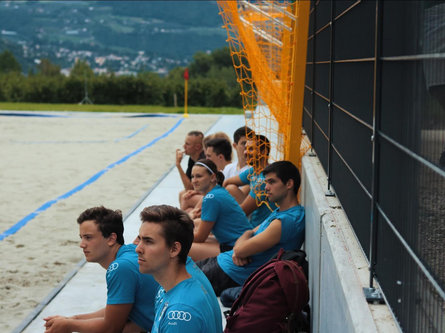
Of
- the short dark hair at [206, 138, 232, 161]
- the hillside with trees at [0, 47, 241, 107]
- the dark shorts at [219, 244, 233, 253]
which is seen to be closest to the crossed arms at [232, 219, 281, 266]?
the dark shorts at [219, 244, 233, 253]

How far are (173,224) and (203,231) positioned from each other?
251 centimetres

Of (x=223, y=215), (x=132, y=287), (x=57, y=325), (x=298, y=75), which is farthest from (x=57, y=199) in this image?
(x=132, y=287)

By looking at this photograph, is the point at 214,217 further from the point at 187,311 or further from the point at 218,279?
the point at 187,311

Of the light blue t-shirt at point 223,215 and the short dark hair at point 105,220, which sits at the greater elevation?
the short dark hair at point 105,220

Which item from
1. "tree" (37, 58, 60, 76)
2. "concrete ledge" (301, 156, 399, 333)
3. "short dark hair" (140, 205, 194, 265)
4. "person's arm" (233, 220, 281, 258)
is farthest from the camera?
"tree" (37, 58, 60, 76)

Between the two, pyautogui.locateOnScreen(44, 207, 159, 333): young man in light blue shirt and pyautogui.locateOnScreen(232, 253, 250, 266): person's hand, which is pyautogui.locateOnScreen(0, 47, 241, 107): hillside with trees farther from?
pyautogui.locateOnScreen(44, 207, 159, 333): young man in light blue shirt

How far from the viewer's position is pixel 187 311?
114 inches

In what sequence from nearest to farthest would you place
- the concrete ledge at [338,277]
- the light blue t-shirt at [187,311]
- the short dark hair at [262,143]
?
the concrete ledge at [338,277], the light blue t-shirt at [187,311], the short dark hair at [262,143]

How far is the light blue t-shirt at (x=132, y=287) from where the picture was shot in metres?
3.90

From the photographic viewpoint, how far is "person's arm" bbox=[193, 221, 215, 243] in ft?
18.6

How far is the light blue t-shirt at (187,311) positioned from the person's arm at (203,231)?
2.54m

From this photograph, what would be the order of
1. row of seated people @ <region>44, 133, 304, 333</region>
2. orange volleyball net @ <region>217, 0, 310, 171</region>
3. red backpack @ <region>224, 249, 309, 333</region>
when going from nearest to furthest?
row of seated people @ <region>44, 133, 304, 333</region> → red backpack @ <region>224, 249, 309, 333</region> → orange volleyball net @ <region>217, 0, 310, 171</region>

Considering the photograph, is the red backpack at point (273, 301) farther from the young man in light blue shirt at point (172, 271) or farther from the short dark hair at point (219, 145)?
the short dark hair at point (219, 145)

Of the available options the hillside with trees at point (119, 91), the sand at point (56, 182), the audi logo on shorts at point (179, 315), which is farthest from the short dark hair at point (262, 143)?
the hillside with trees at point (119, 91)
